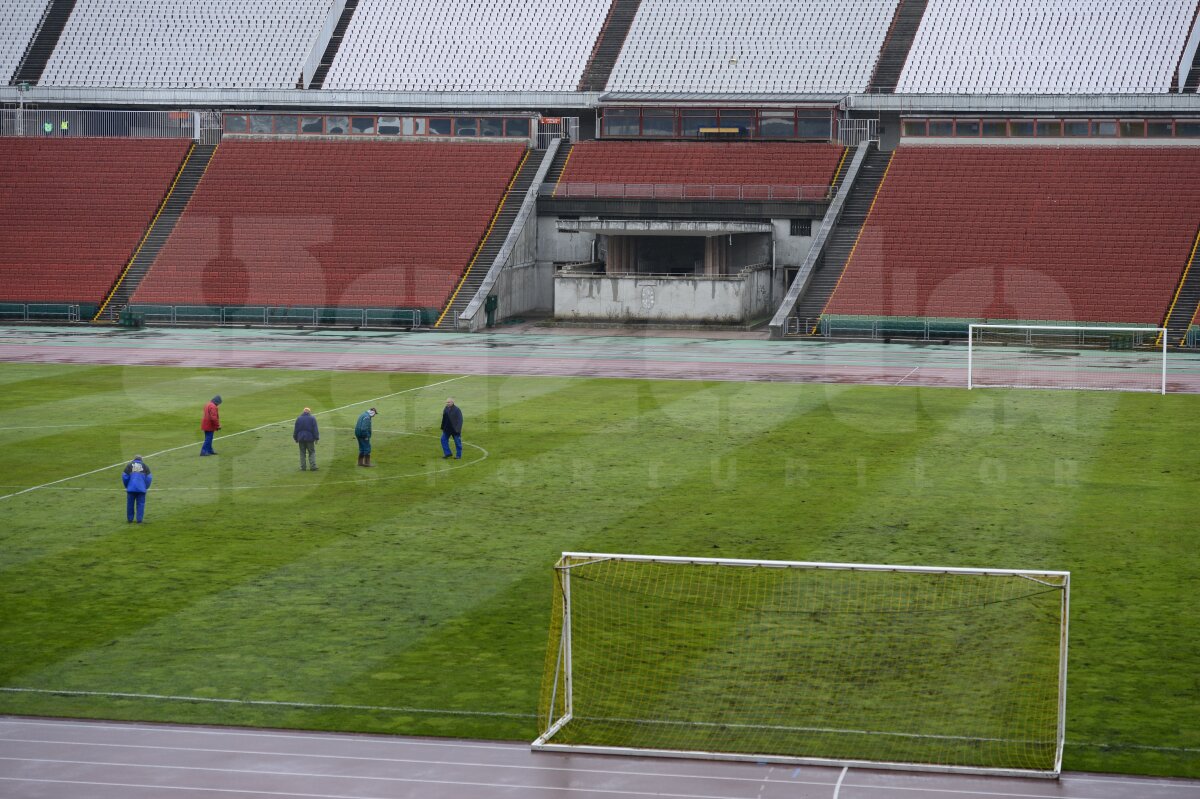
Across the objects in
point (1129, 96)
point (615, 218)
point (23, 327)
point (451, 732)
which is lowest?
point (451, 732)

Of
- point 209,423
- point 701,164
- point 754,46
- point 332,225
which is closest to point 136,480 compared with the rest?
point 209,423

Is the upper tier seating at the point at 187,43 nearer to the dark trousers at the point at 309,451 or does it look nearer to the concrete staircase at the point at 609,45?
the concrete staircase at the point at 609,45

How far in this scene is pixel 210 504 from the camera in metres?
27.1

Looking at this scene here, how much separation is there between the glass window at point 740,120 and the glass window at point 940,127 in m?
7.83

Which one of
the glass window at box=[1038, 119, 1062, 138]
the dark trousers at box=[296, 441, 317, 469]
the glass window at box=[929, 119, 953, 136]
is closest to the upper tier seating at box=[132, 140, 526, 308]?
the glass window at box=[929, 119, 953, 136]

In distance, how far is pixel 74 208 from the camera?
2648 inches

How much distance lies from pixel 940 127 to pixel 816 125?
17.6 ft

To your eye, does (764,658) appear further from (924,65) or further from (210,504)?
(924,65)

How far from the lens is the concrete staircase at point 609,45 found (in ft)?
235

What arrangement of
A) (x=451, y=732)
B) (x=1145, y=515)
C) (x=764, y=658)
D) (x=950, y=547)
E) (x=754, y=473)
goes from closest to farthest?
(x=451, y=732) < (x=764, y=658) < (x=950, y=547) < (x=1145, y=515) < (x=754, y=473)

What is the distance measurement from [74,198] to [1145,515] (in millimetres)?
54319

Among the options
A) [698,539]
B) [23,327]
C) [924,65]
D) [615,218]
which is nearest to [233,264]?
[23,327]

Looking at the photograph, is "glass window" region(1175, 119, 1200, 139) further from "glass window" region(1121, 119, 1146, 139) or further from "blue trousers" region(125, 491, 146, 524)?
"blue trousers" region(125, 491, 146, 524)

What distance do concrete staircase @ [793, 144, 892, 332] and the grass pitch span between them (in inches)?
606
